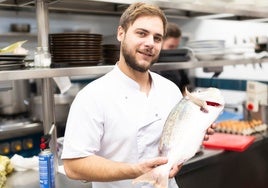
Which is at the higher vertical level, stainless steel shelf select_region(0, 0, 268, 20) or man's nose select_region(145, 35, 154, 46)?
stainless steel shelf select_region(0, 0, 268, 20)

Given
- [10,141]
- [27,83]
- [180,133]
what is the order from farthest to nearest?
[27,83] → [10,141] → [180,133]

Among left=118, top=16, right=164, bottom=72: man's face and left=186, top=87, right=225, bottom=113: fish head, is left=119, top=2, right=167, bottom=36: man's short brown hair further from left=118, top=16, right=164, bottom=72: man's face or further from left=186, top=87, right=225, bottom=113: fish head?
Result: left=186, top=87, right=225, bottom=113: fish head

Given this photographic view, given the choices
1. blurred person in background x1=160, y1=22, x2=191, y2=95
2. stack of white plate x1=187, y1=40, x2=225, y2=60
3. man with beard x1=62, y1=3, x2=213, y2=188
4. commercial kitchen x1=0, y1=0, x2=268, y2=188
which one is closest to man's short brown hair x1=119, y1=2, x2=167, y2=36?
man with beard x1=62, y1=3, x2=213, y2=188

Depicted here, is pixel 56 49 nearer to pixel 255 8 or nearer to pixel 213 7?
pixel 213 7

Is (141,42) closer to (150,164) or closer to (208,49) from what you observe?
(150,164)

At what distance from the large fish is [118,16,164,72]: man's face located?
10.4 inches

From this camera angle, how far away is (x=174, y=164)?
1.36m

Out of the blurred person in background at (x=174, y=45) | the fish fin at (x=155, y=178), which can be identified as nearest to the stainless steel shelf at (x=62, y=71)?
the fish fin at (x=155, y=178)

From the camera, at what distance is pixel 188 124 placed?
143 cm

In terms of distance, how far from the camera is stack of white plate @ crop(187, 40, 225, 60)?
2.60 metres

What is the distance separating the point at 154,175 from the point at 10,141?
8.35 ft

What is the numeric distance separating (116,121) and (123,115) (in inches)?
1.8

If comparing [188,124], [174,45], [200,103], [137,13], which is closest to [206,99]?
[200,103]

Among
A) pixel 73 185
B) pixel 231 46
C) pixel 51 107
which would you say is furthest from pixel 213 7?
pixel 73 185
